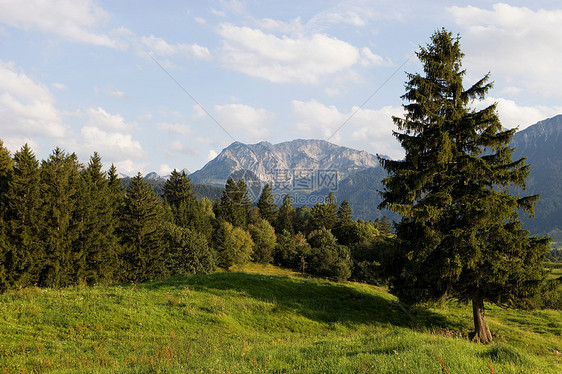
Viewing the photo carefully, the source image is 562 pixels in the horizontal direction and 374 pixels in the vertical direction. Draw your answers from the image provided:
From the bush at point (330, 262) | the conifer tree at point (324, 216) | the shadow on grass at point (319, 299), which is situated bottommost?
the bush at point (330, 262)

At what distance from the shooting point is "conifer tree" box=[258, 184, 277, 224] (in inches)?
3784

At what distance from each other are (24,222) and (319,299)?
29.0m

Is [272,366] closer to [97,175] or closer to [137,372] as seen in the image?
[137,372]

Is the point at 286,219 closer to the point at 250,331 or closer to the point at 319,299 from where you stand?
the point at 319,299

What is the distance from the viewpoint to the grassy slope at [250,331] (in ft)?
25.6

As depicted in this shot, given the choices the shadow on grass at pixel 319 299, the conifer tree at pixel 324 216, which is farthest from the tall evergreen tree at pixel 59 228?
the conifer tree at pixel 324 216

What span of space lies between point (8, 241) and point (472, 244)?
121 ft

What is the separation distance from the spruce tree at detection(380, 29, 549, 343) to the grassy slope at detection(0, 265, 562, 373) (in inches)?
117

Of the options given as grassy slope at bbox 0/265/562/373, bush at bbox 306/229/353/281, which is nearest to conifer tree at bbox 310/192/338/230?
bush at bbox 306/229/353/281

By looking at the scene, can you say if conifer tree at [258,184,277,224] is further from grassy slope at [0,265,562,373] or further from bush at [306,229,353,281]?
grassy slope at [0,265,562,373]

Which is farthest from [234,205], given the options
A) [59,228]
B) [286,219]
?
[59,228]

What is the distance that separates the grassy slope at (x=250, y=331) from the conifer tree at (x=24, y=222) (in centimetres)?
1519

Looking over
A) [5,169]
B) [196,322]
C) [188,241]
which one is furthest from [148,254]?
[196,322]

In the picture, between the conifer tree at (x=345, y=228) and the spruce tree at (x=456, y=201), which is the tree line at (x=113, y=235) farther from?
the spruce tree at (x=456, y=201)
